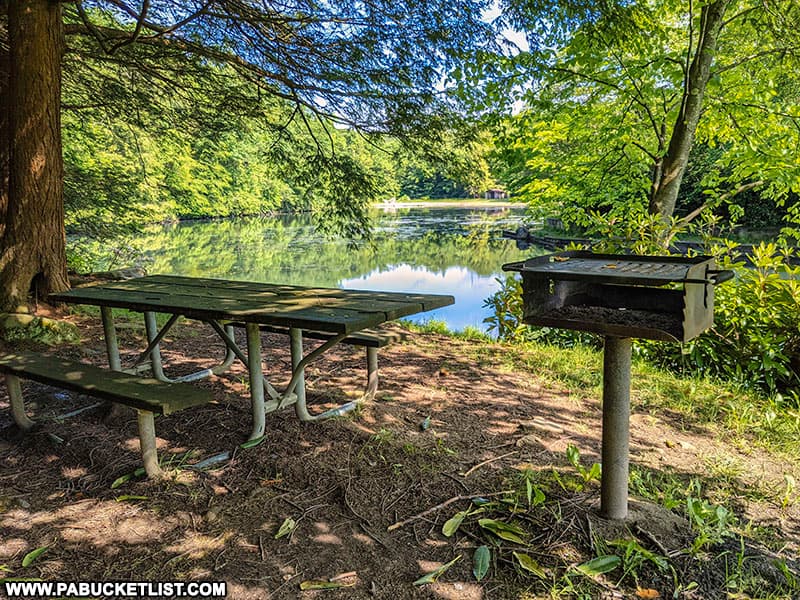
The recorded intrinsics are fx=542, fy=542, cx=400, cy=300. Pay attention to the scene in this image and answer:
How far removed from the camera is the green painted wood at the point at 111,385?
221cm

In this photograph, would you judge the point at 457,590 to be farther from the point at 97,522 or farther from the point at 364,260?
the point at 364,260

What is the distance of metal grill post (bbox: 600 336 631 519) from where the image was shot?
76.0 inches

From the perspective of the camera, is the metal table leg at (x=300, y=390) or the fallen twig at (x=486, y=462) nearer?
the fallen twig at (x=486, y=462)

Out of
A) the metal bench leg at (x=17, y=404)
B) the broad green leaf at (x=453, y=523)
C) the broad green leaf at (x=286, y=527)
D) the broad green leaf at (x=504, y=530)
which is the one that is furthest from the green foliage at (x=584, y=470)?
the metal bench leg at (x=17, y=404)

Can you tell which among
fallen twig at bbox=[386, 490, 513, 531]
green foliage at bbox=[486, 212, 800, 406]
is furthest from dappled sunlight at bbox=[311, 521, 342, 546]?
green foliage at bbox=[486, 212, 800, 406]

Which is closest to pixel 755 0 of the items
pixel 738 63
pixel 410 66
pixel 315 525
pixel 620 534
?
pixel 738 63

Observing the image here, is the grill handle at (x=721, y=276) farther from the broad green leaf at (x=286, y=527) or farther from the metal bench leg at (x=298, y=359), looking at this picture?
the metal bench leg at (x=298, y=359)

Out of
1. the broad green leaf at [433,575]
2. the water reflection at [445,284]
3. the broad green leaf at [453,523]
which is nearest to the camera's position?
the broad green leaf at [433,575]

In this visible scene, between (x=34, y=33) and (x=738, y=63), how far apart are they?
7.24 metres

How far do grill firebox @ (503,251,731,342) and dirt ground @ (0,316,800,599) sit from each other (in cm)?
77

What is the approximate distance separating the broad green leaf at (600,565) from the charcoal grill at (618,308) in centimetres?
23

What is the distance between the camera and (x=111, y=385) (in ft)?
7.95

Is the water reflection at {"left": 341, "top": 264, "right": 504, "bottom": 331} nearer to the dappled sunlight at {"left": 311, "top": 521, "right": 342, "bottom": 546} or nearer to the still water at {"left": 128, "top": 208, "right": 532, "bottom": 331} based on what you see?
the still water at {"left": 128, "top": 208, "right": 532, "bottom": 331}

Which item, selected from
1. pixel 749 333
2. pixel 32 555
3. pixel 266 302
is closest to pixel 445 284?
pixel 749 333
